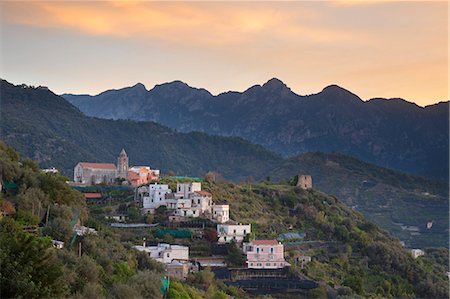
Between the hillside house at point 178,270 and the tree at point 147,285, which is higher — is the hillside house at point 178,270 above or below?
below

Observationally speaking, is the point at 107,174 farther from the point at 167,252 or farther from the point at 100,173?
the point at 167,252

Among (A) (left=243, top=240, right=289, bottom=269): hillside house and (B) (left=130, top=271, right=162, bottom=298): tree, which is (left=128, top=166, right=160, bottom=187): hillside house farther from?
(B) (left=130, top=271, right=162, bottom=298): tree

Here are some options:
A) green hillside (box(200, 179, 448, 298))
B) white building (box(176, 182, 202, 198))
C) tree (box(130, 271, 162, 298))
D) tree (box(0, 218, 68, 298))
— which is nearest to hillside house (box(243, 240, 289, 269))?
green hillside (box(200, 179, 448, 298))

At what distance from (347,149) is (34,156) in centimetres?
8987

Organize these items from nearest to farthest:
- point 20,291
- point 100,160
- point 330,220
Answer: point 20,291, point 330,220, point 100,160

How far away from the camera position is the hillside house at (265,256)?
2775 cm

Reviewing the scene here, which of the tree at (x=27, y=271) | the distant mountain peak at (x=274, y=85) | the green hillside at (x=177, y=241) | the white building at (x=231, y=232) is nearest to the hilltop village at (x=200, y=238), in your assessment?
the white building at (x=231, y=232)

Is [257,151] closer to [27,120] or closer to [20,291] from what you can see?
[27,120]

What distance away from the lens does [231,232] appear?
29.8 meters

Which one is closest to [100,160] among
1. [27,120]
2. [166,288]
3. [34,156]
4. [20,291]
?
[27,120]

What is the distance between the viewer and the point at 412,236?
61781 millimetres

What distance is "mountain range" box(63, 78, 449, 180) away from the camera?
142m

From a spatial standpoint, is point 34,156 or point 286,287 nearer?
point 286,287

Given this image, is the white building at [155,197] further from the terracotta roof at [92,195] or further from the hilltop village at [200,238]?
the terracotta roof at [92,195]
